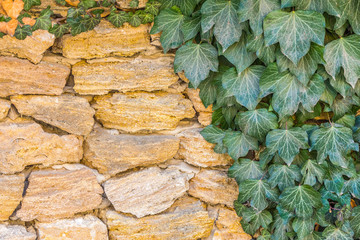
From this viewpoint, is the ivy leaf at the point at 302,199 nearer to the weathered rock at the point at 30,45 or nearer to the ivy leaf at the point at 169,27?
the ivy leaf at the point at 169,27

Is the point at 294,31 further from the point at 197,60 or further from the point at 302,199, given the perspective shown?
the point at 302,199

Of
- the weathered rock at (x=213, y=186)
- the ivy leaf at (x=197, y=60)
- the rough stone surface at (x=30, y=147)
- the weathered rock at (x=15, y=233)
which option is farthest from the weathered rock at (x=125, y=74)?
the weathered rock at (x=15, y=233)

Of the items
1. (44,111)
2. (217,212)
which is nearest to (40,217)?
(44,111)

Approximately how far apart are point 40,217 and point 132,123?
55 centimetres

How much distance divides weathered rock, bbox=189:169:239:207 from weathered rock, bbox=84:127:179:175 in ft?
0.78

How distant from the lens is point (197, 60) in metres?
1.45

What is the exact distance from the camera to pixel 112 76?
60.1 inches

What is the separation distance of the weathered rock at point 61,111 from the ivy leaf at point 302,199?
897 millimetres

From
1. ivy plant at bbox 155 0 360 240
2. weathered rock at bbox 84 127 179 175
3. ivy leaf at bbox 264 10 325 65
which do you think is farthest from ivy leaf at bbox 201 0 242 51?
weathered rock at bbox 84 127 179 175

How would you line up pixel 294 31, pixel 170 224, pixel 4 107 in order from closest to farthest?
pixel 294 31 → pixel 4 107 → pixel 170 224

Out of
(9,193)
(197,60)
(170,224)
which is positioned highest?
(197,60)

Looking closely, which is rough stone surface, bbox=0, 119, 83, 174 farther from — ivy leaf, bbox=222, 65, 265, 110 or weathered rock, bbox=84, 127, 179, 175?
ivy leaf, bbox=222, 65, 265, 110

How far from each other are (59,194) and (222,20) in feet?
3.22

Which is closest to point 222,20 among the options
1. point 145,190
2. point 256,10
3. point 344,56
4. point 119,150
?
point 256,10
